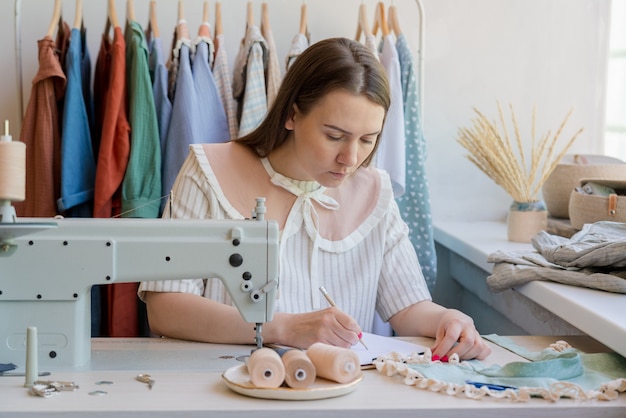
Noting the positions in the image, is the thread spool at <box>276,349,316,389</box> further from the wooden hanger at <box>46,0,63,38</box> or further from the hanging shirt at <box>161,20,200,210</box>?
the wooden hanger at <box>46,0,63,38</box>

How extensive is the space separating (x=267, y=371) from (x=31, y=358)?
41cm

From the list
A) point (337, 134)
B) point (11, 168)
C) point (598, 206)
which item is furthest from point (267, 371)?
point (598, 206)

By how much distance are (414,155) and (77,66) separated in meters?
1.13

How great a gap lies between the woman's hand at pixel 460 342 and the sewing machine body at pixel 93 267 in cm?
37

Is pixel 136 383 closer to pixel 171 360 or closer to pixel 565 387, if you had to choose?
pixel 171 360

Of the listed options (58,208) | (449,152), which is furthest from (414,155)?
(58,208)

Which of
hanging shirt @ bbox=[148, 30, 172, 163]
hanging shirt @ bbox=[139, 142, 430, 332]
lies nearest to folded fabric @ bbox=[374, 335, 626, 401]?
hanging shirt @ bbox=[139, 142, 430, 332]

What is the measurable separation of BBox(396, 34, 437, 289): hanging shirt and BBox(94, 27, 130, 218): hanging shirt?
0.92m

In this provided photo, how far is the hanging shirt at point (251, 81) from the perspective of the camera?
2.78 m

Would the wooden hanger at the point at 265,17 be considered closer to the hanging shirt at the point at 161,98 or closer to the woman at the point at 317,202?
the hanging shirt at the point at 161,98

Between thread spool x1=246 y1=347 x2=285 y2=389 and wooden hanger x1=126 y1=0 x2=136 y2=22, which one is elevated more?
wooden hanger x1=126 y1=0 x2=136 y2=22

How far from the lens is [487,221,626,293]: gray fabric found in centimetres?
191

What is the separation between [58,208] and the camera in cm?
270

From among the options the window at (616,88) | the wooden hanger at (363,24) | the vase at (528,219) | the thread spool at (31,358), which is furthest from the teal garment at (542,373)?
the window at (616,88)
